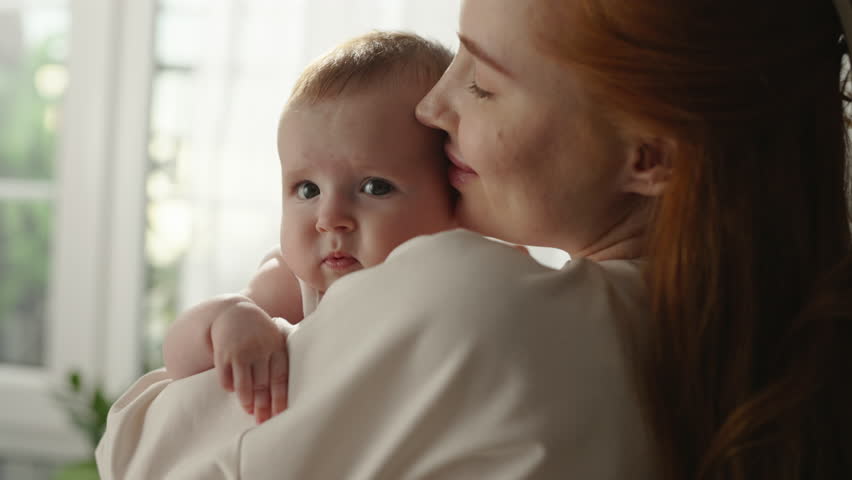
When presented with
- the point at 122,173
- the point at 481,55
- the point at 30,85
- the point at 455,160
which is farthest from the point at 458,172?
the point at 30,85

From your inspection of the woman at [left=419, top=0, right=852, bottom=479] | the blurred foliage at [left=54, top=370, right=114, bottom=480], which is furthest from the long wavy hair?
the blurred foliage at [left=54, top=370, right=114, bottom=480]

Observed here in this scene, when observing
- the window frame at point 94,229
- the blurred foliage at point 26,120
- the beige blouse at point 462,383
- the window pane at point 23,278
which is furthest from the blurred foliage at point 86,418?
the beige blouse at point 462,383

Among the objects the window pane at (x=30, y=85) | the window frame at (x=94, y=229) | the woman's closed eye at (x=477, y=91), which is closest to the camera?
the woman's closed eye at (x=477, y=91)

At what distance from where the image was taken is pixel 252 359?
0.89m

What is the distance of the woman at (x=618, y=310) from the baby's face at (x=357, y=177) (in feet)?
0.82

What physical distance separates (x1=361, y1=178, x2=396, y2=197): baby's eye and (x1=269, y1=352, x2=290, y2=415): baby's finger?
33 centimetres

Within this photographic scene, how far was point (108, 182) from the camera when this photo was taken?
311 centimetres

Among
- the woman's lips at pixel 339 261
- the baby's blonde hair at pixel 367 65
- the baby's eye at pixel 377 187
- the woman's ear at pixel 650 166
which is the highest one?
the baby's blonde hair at pixel 367 65

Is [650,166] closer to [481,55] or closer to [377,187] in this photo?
[481,55]

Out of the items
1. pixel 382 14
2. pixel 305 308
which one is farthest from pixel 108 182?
pixel 305 308

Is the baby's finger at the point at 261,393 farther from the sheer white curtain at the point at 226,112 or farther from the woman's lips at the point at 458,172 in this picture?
the sheer white curtain at the point at 226,112

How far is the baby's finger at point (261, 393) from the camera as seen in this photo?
85 centimetres

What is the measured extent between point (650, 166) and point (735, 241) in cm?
12

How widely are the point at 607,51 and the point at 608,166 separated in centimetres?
13
